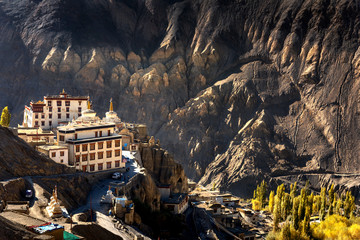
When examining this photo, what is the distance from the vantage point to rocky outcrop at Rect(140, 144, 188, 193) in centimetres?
7519

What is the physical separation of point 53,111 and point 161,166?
18925 millimetres

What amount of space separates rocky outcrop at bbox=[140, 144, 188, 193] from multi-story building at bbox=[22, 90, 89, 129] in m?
13.3

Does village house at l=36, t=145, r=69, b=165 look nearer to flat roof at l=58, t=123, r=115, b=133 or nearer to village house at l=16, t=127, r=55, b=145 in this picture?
flat roof at l=58, t=123, r=115, b=133

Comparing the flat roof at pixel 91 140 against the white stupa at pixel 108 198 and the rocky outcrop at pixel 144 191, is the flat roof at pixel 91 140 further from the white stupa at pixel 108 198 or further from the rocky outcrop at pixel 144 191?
the white stupa at pixel 108 198

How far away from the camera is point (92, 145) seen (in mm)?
63125

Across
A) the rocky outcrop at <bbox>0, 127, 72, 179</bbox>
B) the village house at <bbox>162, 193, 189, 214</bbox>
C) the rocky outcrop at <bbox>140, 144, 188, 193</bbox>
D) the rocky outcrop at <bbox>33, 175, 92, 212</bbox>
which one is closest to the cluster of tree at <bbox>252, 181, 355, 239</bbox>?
the village house at <bbox>162, 193, 189, 214</bbox>

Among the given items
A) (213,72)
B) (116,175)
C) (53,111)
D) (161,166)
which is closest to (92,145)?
(116,175)

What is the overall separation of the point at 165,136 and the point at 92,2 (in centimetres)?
4950

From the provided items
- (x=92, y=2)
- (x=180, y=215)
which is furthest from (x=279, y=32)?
(x=180, y=215)

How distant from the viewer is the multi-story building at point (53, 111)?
81.2 m

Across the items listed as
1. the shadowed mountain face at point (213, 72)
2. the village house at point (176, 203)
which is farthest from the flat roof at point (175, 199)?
the shadowed mountain face at point (213, 72)

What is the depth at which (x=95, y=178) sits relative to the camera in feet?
198

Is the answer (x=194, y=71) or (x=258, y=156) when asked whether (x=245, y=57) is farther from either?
(x=258, y=156)

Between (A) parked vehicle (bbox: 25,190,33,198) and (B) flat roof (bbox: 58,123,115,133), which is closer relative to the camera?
(A) parked vehicle (bbox: 25,190,33,198)
